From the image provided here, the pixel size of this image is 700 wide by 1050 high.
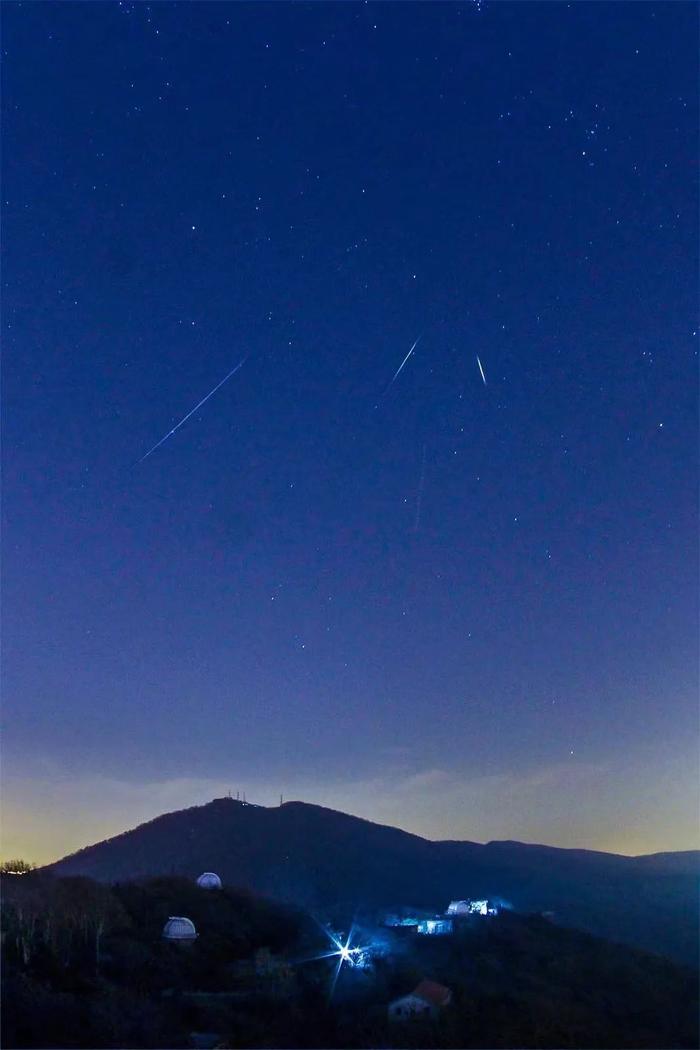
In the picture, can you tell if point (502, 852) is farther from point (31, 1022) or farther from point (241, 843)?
point (31, 1022)

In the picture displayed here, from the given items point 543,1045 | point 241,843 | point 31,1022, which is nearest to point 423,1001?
point 543,1045

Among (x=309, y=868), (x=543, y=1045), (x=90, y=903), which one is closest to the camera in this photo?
(x=543, y=1045)

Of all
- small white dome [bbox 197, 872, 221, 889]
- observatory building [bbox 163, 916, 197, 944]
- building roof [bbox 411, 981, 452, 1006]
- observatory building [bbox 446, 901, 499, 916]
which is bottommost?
building roof [bbox 411, 981, 452, 1006]

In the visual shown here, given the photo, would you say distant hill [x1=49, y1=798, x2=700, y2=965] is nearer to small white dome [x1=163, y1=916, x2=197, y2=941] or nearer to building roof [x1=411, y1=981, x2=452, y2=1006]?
small white dome [x1=163, y1=916, x2=197, y2=941]

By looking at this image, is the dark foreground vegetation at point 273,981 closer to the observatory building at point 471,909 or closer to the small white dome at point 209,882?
the small white dome at point 209,882

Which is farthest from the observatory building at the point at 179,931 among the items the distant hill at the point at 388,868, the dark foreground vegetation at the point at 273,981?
the distant hill at the point at 388,868

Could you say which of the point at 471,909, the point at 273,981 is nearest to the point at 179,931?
the point at 273,981

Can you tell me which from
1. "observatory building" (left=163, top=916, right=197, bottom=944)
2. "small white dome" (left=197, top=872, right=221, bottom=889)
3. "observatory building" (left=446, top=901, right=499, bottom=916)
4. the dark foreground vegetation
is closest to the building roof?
the dark foreground vegetation
